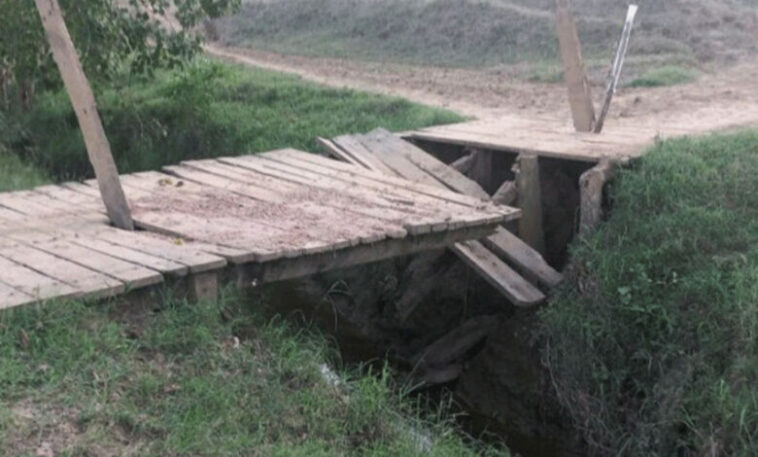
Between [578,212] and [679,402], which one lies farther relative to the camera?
[578,212]

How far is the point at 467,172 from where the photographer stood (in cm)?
827

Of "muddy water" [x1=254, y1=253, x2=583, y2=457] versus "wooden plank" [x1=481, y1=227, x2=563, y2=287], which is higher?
"wooden plank" [x1=481, y1=227, x2=563, y2=287]

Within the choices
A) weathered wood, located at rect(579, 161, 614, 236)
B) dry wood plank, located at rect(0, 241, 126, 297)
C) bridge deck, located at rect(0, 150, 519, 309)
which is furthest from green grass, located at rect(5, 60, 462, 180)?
dry wood plank, located at rect(0, 241, 126, 297)

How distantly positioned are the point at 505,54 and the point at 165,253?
9517mm

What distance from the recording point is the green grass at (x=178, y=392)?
13.9 feet

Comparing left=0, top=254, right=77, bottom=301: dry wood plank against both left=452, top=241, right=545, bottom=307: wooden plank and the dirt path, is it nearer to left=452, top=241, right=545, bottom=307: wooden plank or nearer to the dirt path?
left=452, top=241, right=545, bottom=307: wooden plank

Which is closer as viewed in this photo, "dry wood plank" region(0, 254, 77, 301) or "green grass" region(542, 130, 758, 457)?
"dry wood plank" region(0, 254, 77, 301)

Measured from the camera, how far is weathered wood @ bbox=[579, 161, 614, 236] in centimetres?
697

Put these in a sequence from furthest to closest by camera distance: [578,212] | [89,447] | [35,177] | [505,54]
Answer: [505,54] → [35,177] → [578,212] → [89,447]

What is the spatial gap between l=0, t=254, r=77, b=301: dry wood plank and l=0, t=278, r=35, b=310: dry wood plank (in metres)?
0.02

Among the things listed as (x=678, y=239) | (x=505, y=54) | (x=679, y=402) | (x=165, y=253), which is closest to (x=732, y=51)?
(x=505, y=54)

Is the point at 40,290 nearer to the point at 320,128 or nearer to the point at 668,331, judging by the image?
the point at 668,331

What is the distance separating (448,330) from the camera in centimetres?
806

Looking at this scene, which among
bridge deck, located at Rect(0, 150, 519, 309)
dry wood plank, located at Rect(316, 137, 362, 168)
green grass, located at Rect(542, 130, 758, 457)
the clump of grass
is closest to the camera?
bridge deck, located at Rect(0, 150, 519, 309)
